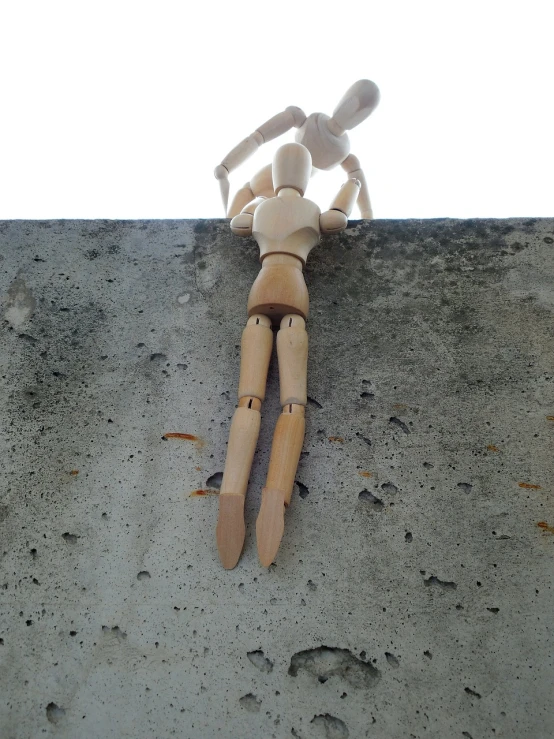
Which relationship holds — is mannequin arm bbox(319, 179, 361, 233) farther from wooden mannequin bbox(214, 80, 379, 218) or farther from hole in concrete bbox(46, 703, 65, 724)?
hole in concrete bbox(46, 703, 65, 724)

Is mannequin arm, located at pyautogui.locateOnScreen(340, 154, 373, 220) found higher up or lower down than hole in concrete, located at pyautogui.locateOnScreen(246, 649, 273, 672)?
higher up

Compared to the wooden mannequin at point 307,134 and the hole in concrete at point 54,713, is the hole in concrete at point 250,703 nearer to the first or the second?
the hole in concrete at point 54,713

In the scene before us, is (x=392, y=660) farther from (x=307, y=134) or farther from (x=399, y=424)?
(x=307, y=134)

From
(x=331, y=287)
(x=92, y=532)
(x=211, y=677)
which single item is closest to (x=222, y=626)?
(x=211, y=677)

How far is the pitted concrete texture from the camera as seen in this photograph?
1.17 m

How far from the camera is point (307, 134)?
2.04 metres

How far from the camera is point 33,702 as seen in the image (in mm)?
1179

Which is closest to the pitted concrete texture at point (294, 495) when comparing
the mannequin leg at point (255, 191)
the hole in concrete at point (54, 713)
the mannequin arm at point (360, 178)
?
the hole in concrete at point (54, 713)

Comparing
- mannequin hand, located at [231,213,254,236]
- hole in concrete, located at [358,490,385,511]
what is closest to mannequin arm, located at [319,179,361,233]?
mannequin hand, located at [231,213,254,236]

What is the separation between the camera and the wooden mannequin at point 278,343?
4.25ft

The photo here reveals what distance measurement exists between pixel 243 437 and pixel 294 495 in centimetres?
19

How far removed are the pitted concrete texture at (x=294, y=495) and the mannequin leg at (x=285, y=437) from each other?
0.07 meters

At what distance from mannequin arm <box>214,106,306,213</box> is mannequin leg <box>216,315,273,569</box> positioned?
700 mm

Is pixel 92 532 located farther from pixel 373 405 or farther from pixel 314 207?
pixel 314 207
